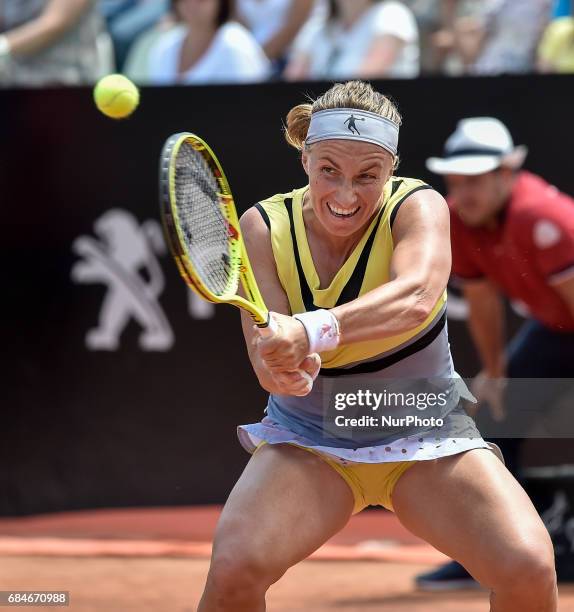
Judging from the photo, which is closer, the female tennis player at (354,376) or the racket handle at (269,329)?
the racket handle at (269,329)

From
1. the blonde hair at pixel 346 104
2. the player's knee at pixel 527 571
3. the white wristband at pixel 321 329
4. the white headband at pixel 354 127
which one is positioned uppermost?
the blonde hair at pixel 346 104

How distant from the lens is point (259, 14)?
248 inches

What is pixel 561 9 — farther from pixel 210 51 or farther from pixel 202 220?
pixel 202 220

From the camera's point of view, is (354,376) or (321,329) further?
(354,376)

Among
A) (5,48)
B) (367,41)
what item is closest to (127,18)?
(5,48)

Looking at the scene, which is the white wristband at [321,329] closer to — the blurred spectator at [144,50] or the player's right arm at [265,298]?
the player's right arm at [265,298]

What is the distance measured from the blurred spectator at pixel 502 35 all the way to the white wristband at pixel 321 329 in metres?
3.44

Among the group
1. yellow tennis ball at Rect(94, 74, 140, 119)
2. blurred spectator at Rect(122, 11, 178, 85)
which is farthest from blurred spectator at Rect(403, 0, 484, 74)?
yellow tennis ball at Rect(94, 74, 140, 119)

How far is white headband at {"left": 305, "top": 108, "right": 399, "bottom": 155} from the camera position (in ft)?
10.00

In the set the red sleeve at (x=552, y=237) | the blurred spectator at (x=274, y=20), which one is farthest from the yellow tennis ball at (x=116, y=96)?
the blurred spectator at (x=274, y=20)

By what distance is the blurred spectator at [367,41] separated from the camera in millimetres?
5832

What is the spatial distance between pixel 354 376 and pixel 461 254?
206 centimetres

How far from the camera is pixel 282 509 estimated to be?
9.71ft

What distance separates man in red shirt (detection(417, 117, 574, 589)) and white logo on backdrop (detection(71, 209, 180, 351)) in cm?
148
